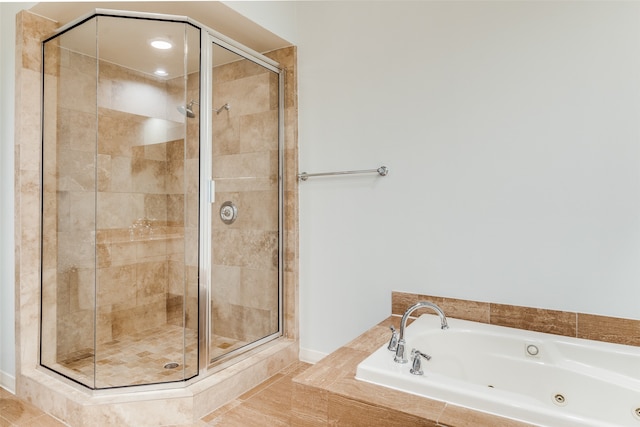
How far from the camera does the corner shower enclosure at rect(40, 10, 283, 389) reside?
2.11 metres

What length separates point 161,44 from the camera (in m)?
2.17

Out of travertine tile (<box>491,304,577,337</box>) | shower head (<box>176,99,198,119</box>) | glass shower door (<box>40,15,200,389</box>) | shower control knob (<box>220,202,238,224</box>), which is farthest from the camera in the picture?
shower control knob (<box>220,202,238,224</box>)

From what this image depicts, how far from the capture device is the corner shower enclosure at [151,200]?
2.11 metres

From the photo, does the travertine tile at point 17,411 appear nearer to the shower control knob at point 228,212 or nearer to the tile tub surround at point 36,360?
the tile tub surround at point 36,360

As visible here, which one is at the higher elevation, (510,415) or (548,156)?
(548,156)

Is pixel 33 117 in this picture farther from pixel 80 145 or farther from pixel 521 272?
pixel 521 272

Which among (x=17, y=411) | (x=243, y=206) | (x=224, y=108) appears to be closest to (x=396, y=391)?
(x=243, y=206)

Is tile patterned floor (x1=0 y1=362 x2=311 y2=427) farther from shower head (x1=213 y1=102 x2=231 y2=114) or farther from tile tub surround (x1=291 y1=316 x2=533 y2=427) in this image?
shower head (x1=213 y1=102 x2=231 y2=114)

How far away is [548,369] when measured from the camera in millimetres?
1662

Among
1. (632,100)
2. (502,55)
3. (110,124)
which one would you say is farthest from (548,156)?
(110,124)

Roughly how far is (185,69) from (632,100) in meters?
2.28

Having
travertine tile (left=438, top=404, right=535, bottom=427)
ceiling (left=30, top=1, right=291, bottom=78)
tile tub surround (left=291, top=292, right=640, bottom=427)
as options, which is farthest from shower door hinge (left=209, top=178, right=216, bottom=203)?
travertine tile (left=438, top=404, right=535, bottom=427)

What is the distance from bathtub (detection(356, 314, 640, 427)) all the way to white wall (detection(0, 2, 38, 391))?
2055mm

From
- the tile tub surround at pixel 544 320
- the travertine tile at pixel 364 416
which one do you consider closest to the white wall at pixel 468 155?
the tile tub surround at pixel 544 320
